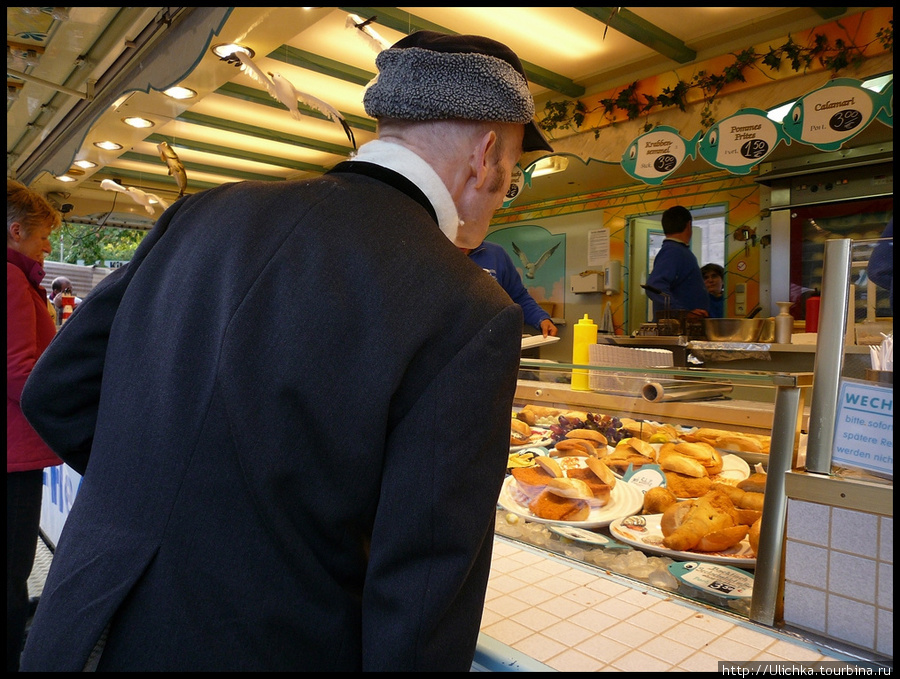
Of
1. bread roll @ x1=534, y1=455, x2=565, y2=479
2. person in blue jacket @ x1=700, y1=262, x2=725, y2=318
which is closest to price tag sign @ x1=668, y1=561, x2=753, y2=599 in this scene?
bread roll @ x1=534, y1=455, x2=565, y2=479

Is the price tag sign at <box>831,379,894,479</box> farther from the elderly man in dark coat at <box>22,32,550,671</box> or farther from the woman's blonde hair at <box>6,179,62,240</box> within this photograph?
the woman's blonde hair at <box>6,179,62,240</box>

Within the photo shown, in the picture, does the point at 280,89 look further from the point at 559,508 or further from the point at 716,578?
the point at 716,578

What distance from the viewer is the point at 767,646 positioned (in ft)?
3.61

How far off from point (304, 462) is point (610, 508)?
3.98 ft


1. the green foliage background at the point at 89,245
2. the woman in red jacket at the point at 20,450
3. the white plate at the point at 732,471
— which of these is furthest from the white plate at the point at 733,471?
the green foliage background at the point at 89,245

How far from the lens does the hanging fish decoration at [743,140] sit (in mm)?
4102

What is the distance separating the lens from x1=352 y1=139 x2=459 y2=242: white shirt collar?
956 mm

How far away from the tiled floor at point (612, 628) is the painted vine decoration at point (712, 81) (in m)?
4.96

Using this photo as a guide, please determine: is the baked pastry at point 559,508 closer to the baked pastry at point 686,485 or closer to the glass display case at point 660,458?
the glass display case at point 660,458

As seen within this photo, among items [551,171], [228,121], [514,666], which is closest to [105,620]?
[514,666]

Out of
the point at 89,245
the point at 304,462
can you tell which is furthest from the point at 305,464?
the point at 89,245

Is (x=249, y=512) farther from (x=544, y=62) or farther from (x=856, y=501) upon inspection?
(x=544, y=62)

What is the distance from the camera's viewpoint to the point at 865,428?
109 cm

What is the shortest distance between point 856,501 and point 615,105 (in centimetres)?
584
